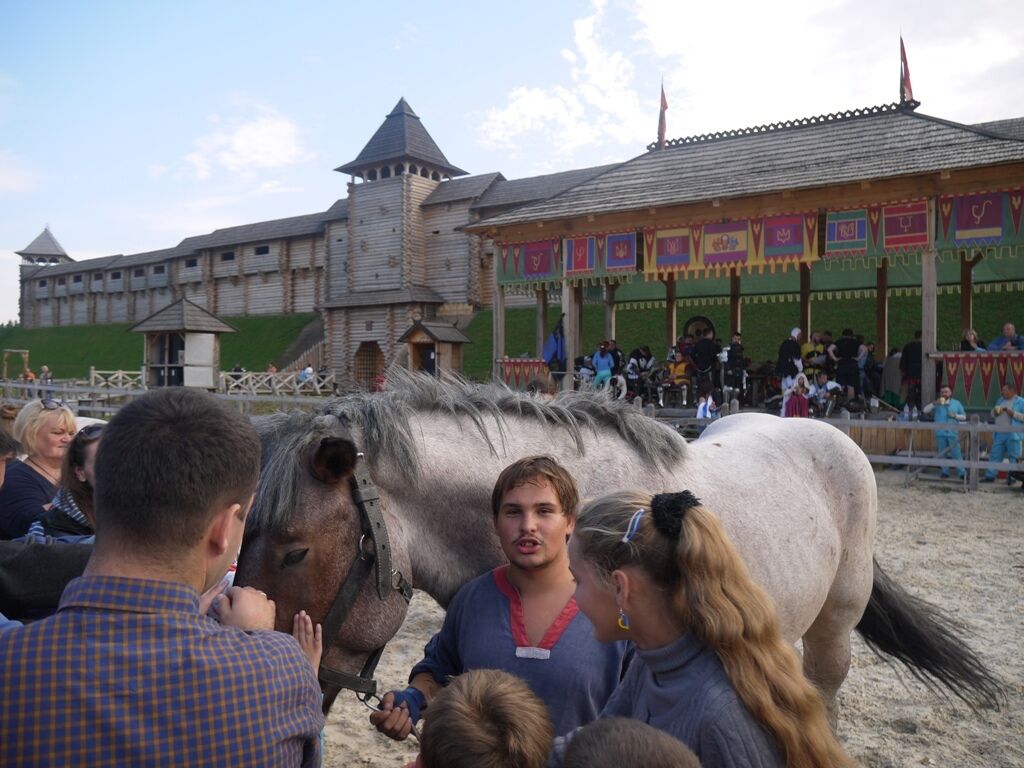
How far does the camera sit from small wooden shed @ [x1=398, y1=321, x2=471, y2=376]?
23.9 m

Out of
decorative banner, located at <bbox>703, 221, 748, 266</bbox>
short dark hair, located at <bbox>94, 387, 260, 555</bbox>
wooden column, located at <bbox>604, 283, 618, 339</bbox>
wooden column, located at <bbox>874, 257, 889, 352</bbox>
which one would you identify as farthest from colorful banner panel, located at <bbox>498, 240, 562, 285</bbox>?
short dark hair, located at <bbox>94, 387, 260, 555</bbox>

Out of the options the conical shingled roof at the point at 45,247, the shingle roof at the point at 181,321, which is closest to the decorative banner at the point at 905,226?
the shingle roof at the point at 181,321

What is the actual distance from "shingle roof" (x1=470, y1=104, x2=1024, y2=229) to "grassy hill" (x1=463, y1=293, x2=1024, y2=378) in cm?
745

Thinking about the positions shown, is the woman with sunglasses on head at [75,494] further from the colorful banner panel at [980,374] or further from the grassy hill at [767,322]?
the grassy hill at [767,322]

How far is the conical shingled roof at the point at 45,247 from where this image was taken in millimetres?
59509

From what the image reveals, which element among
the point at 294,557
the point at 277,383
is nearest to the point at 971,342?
the point at 294,557

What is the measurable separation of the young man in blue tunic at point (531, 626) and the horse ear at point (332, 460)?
42 centimetres

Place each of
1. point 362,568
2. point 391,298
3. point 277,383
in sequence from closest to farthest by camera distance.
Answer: point 362,568 < point 277,383 < point 391,298

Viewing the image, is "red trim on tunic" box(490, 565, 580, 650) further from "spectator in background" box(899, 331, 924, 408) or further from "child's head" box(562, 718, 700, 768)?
"spectator in background" box(899, 331, 924, 408)

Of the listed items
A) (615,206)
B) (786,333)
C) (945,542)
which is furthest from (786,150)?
(786,333)

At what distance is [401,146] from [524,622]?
111ft

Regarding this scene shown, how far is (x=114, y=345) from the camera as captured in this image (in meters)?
43.6

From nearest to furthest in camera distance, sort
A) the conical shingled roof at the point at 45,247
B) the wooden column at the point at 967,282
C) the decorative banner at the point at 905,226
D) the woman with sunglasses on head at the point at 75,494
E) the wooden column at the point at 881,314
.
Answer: the woman with sunglasses on head at the point at 75,494
the decorative banner at the point at 905,226
the wooden column at the point at 967,282
the wooden column at the point at 881,314
the conical shingled roof at the point at 45,247

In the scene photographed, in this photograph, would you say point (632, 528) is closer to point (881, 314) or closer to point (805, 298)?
point (805, 298)
